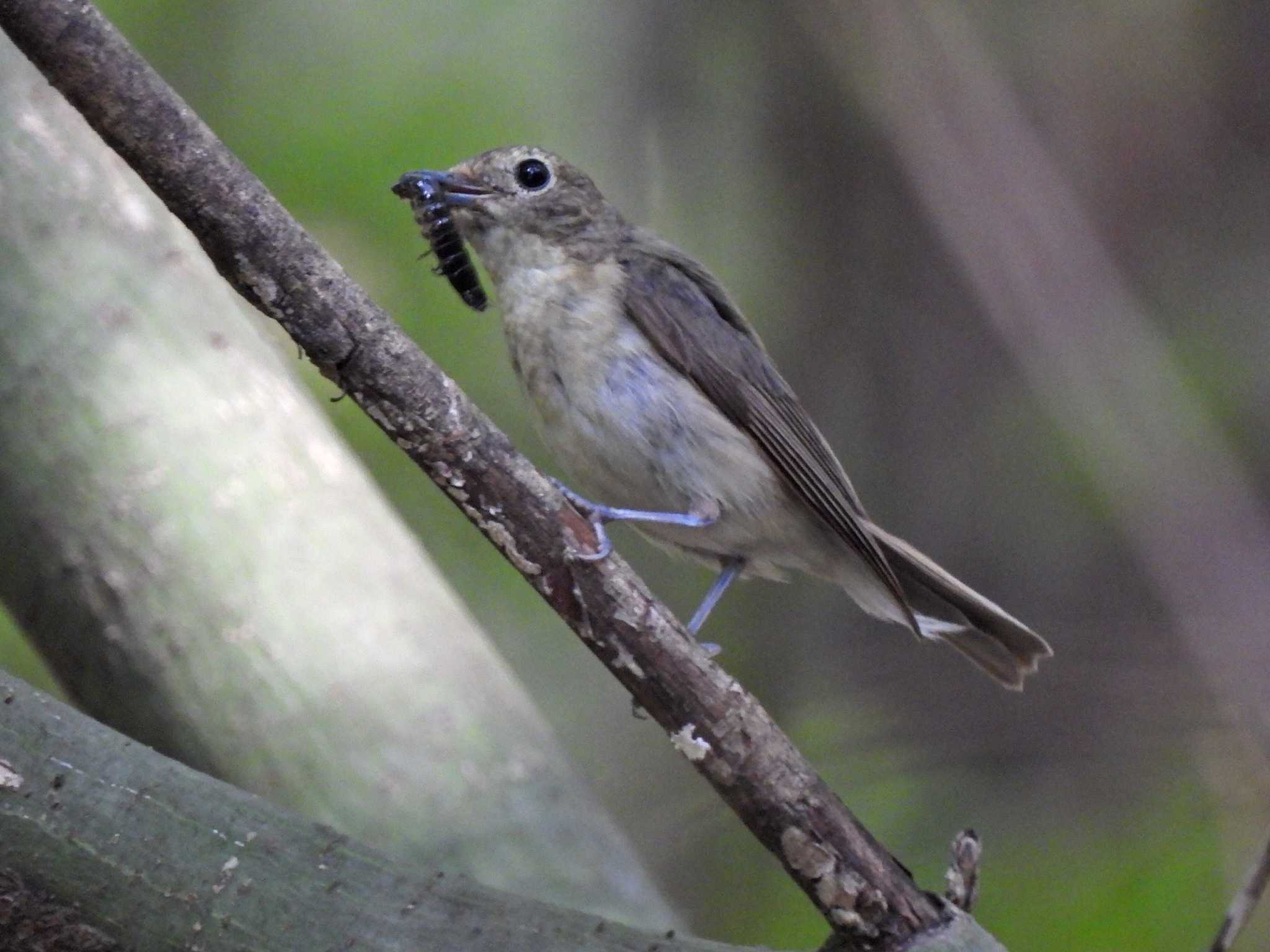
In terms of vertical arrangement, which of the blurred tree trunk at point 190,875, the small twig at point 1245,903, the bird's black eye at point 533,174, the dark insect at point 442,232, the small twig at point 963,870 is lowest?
the blurred tree trunk at point 190,875

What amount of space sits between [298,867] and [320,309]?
2.35 ft

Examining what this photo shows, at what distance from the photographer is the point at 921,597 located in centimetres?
357

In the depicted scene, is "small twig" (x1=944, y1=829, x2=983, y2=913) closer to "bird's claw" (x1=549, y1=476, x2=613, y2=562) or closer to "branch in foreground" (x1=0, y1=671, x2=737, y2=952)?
"branch in foreground" (x1=0, y1=671, x2=737, y2=952)

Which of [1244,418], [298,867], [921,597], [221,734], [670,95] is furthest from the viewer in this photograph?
[670,95]

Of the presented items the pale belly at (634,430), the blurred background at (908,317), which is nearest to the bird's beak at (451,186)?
the pale belly at (634,430)

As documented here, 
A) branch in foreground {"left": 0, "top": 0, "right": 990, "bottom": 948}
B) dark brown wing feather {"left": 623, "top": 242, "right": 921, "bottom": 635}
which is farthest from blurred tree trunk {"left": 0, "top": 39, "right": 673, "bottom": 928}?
branch in foreground {"left": 0, "top": 0, "right": 990, "bottom": 948}

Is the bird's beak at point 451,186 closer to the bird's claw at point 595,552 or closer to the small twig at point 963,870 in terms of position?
the bird's claw at point 595,552

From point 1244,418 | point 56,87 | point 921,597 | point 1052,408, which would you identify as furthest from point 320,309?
point 1244,418

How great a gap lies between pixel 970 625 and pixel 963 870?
4.22 ft

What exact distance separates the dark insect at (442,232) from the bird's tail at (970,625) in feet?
3.45

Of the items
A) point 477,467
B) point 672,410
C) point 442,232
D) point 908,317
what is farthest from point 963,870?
point 908,317

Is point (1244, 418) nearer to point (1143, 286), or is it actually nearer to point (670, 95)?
point (1143, 286)

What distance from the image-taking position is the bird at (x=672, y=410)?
131 inches

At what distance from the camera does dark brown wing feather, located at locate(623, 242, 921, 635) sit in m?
3.38
